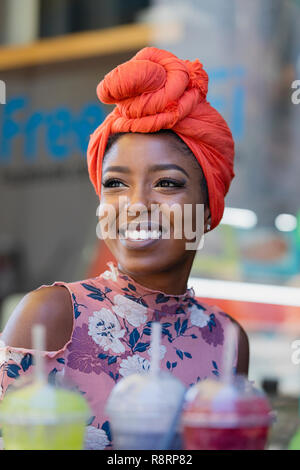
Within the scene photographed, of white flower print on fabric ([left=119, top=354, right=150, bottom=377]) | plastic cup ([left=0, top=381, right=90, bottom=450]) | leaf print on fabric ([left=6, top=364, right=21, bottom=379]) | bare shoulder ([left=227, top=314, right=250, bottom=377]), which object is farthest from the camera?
bare shoulder ([left=227, top=314, right=250, bottom=377])

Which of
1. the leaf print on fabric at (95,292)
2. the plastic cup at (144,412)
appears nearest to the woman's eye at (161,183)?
the leaf print on fabric at (95,292)

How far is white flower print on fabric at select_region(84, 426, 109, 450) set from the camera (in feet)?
4.78

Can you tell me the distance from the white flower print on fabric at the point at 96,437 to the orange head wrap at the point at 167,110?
1.82 ft

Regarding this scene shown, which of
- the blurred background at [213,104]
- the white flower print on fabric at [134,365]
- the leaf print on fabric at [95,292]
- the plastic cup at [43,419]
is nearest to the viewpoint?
the plastic cup at [43,419]

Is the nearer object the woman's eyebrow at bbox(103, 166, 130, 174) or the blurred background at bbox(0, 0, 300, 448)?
the woman's eyebrow at bbox(103, 166, 130, 174)

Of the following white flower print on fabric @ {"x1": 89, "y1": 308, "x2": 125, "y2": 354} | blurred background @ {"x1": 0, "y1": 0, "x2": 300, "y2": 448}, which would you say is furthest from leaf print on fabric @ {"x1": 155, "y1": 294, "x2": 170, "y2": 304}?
blurred background @ {"x1": 0, "y1": 0, "x2": 300, "y2": 448}

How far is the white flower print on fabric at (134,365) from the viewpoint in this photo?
154 cm

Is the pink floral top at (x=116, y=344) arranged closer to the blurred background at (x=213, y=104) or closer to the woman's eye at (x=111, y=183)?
the woman's eye at (x=111, y=183)

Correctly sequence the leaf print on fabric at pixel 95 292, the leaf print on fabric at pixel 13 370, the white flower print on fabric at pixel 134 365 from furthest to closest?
the leaf print on fabric at pixel 95 292, the white flower print on fabric at pixel 134 365, the leaf print on fabric at pixel 13 370

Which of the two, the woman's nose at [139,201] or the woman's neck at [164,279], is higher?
the woman's nose at [139,201]

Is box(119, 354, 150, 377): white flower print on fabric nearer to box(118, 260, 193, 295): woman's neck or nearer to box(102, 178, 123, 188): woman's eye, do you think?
box(118, 260, 193, 295): woman's neck

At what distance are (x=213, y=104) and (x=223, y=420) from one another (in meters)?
2.61

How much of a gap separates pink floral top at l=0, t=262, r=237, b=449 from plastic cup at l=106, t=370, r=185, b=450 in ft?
1.22

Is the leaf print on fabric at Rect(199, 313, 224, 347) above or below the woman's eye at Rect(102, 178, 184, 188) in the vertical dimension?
below
